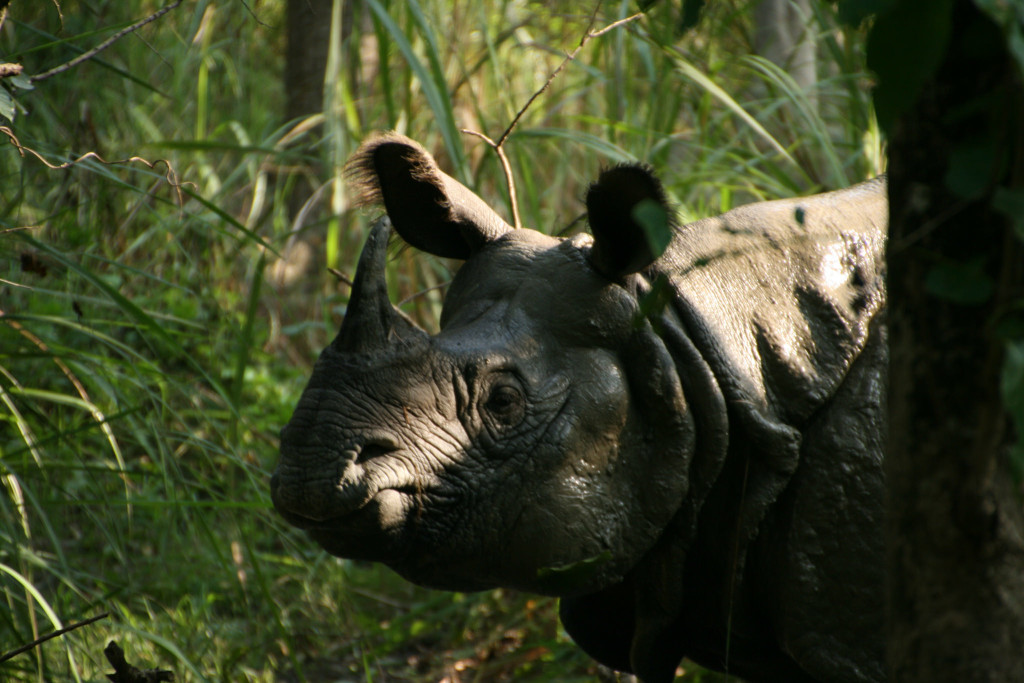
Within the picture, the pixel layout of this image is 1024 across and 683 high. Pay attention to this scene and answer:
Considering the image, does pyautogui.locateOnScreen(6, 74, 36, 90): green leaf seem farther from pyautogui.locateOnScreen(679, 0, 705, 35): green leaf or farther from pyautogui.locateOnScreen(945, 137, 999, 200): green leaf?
pyautogui.locateOnScreen(945, 137, 999, 200): green leaf

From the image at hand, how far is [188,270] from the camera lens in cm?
541

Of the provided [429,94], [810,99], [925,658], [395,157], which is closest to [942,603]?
[925,658]

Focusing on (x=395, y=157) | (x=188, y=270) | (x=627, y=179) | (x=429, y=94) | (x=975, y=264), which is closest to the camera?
(x=975, y=264)

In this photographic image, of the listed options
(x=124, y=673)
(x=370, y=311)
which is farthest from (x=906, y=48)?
(x=124, y=673)

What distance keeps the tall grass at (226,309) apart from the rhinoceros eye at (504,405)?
67cm

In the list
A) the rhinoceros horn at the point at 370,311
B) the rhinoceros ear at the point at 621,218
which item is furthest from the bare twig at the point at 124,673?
the rhinoceros ear at the point at 621,218

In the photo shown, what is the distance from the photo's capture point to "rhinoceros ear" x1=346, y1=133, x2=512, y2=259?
2.55m

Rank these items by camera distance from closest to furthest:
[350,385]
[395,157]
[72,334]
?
[350,385], [395,157], [72,334]

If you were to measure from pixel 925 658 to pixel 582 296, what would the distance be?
1100mm

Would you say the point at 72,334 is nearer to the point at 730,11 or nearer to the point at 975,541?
the point at 730,11

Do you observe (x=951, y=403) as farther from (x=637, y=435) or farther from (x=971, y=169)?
(x=637, y=435)

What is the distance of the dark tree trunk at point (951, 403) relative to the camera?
4.17 ft

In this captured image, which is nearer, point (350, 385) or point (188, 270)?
point (350, 385)

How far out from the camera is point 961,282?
1201mm
